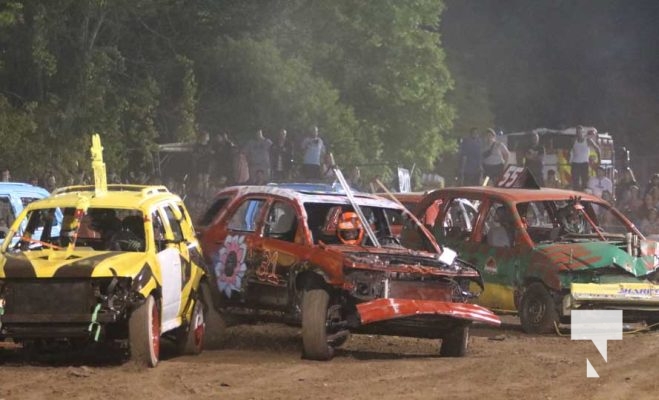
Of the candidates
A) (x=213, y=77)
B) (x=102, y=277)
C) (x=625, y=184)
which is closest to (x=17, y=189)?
(x=102, y=277)

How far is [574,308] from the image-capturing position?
14.0 m

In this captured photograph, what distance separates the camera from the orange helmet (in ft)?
43.3

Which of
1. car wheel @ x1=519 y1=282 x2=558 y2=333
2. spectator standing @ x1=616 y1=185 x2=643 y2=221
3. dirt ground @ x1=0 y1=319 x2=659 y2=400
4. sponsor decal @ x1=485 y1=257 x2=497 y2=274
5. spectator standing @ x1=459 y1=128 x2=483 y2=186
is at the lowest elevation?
dirt ground @ x1=0 y1=319 x2=659 y2=400

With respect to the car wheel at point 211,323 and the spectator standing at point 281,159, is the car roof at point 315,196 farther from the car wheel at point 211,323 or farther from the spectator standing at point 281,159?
the spectator standing at point 281,159

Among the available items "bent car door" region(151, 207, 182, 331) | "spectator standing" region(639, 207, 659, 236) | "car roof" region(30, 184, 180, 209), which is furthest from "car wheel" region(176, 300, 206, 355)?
"spectator standing" region(639, 207, 659, 236)

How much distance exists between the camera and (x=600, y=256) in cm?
1431

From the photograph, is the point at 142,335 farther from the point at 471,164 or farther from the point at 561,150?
Result: the point at 561,150

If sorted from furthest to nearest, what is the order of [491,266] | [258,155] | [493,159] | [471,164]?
[258,155], [471,164], [493,159], [491,266]

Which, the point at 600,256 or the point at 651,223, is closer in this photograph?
the point at 600,256

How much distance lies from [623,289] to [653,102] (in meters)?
38.6

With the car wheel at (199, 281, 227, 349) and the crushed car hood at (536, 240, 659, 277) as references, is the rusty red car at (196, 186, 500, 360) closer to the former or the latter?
the car wheel at (199, 281, 227, 349)

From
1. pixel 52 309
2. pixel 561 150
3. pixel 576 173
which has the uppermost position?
pixel 561 150

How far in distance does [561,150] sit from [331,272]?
22.5m

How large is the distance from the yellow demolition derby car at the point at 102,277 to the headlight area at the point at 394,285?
157 cm
